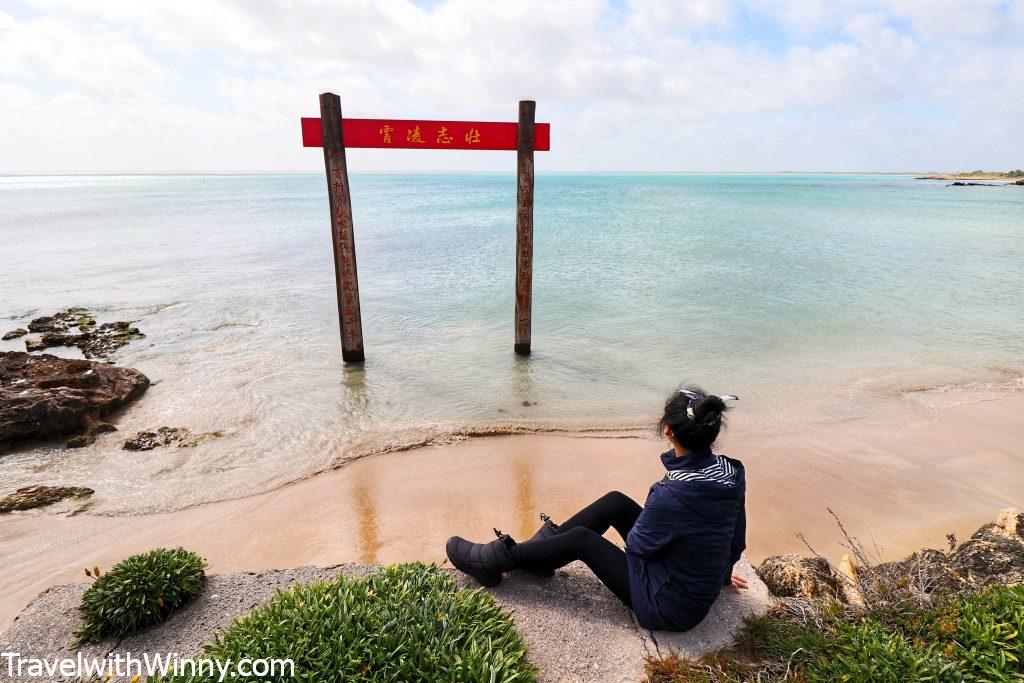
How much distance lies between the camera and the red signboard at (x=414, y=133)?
7.13m

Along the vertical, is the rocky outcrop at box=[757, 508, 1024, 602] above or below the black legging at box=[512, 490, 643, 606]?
below

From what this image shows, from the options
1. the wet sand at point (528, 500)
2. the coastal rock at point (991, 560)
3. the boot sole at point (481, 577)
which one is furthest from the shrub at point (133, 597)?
the coastal rock at point (991, 560)

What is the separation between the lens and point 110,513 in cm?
486

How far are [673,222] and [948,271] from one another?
16916 millimetres

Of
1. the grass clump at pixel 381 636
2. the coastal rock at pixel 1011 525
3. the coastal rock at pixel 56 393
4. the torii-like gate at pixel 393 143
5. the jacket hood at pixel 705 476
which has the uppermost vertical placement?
the torii-like gate at pixel 393 143

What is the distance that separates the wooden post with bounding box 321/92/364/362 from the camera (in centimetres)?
702

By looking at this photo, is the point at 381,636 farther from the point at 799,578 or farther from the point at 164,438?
the point at 164,438

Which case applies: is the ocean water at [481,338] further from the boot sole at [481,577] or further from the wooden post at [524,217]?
the boot sole at [481,577]

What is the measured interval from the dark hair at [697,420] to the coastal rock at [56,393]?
669 centimetres

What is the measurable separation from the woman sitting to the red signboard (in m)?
5.66

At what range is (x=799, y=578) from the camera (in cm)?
336

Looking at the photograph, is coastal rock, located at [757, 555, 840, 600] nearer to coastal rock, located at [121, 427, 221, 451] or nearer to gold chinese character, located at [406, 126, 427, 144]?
coastal rock, located at [121, 427, 221, 451]

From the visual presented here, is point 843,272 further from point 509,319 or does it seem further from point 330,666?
point 330,666

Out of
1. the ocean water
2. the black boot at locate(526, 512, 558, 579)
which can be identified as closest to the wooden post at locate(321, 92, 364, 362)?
the ocean water
